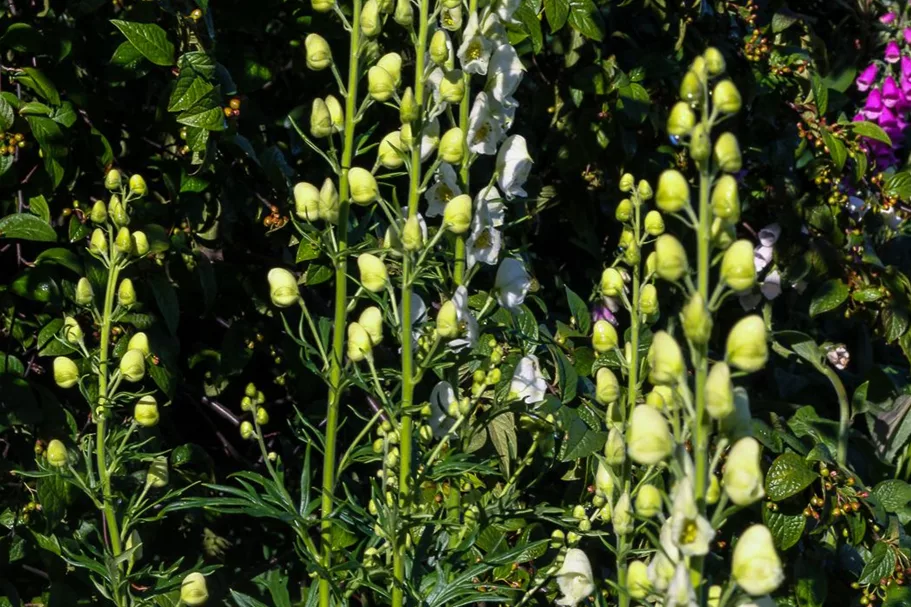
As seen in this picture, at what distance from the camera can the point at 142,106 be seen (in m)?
1.70

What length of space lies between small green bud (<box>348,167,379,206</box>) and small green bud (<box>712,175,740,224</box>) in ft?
1.21

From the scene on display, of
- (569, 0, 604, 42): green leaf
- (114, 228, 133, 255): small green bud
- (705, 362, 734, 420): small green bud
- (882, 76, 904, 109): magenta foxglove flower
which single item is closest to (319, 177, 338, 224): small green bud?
(114, 228, 133, 255): small green bud

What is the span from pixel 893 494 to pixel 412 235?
42.0 inches

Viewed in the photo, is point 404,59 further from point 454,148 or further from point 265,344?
point 454,148

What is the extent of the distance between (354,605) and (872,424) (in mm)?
1037

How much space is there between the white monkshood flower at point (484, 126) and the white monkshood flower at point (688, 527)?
55 cm

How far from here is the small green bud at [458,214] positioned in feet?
3.31

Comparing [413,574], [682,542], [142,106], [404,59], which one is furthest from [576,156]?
[682,542]

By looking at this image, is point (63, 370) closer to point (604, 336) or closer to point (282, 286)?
point (282, 286)

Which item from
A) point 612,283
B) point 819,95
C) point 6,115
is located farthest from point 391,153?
point 819,95

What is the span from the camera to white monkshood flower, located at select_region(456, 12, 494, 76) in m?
1.12

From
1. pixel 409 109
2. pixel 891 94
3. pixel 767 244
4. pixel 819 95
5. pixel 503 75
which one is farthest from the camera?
pixel 891 94

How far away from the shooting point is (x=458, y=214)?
101 cm

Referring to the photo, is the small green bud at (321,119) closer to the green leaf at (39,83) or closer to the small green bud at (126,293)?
the small green bud at (126,293)
